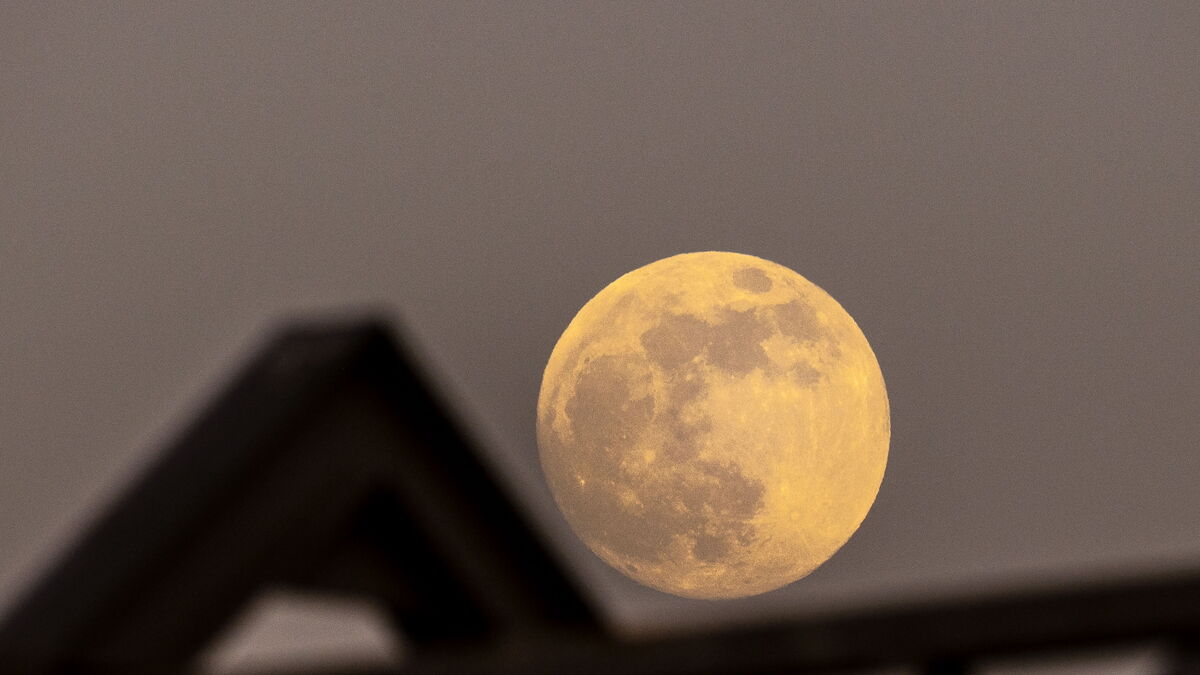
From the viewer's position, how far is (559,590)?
1046 mm

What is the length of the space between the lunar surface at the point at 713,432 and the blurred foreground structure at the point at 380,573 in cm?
418

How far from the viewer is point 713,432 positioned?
5234mm

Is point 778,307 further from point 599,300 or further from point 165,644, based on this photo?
point 165,644

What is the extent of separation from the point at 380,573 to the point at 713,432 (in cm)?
423

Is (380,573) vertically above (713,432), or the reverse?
(713,432)

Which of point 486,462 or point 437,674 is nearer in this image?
point 437,674

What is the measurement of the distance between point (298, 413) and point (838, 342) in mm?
4911

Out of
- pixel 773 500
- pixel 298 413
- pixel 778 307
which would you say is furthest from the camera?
pixel 778 307

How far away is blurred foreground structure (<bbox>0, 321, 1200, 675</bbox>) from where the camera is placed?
85 cm

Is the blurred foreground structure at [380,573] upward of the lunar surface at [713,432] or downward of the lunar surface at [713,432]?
downward

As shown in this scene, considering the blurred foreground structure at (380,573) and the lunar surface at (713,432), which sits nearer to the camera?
the blurred foreground structure at (380,573)

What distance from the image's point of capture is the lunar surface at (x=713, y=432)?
5.23 m

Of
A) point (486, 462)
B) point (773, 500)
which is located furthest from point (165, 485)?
point (773, 500)

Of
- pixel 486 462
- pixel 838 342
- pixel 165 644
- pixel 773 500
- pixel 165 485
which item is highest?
pixel 838 342
